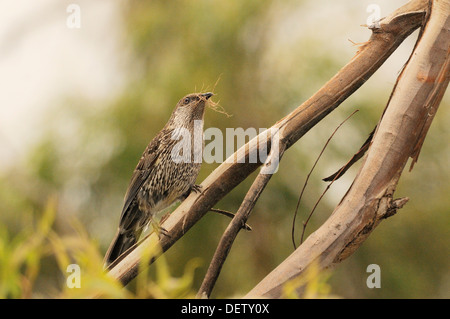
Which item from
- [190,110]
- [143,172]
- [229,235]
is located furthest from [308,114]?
[143,172]

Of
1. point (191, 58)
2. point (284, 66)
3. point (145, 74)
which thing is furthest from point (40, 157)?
point (284, 66)

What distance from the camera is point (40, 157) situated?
9.54ft

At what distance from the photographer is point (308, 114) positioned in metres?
1.13

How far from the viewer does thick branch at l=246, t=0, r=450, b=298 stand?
91 centimetres

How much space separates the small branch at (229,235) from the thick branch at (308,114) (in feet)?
0.28

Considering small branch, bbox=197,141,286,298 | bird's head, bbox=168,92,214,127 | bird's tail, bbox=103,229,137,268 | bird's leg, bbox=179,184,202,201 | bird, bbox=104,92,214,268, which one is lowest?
small branch, bbox=197,141,286,298

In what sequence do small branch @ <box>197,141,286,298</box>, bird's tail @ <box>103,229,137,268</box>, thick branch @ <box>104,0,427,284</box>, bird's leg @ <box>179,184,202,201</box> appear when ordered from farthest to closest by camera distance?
bird's tail @ <box>103,229,137,268</box>
bird's leg @ <box>179,184,202,201</box>
thick branch @ <box>104,0,427,284</box>
small branch @ <box>197,141,286,298</box>

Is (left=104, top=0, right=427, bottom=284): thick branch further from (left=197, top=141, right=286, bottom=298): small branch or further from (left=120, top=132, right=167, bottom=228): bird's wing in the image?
(left=120, top=132, right=167, bottom=228): bird's wing

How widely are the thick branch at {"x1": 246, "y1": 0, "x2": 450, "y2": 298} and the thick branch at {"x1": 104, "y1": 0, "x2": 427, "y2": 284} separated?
10 centimetres

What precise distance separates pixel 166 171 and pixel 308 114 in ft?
2.09

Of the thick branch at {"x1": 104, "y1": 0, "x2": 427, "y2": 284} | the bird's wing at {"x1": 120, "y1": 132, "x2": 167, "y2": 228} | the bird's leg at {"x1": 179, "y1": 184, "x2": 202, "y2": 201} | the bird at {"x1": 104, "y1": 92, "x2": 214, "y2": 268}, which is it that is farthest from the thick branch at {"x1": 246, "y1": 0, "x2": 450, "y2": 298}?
the bird's wing at {"x1": 120, "y1": 132, "x2": 167, "y2": 228}

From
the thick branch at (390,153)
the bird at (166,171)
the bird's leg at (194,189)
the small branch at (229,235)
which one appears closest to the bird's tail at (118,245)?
the bird at (166,171)

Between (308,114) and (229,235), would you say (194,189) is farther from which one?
(229,235)

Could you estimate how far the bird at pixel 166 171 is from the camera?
1570 mm
